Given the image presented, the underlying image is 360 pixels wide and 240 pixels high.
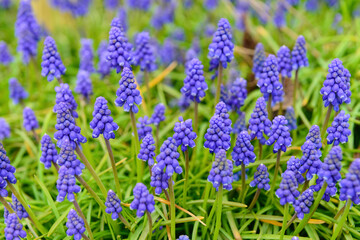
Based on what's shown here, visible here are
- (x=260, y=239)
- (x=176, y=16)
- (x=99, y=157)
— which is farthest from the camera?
(x=176, y=16)

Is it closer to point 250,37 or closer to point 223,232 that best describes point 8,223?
point 223,232

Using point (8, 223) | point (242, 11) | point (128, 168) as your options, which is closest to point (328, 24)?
point (242, 11)

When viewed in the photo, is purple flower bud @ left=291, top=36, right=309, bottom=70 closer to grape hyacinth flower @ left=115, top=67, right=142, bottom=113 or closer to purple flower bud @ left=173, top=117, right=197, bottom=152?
purple flower bud @ left=173, top=117, right=197, bottom=152

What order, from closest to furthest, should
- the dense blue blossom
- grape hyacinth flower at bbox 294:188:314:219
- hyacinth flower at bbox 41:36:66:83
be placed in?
grape hyacinth flower at bbox 294:188:314:219
the dense blue blossom
hyacinth flower at bbox 41:36:66:83

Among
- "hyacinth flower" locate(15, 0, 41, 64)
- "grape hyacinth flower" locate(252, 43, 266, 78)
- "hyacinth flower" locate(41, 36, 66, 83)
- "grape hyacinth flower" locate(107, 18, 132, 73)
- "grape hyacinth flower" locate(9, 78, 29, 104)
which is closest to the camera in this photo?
"grape hyacinth flower" locate(107, 18, 132, 73)

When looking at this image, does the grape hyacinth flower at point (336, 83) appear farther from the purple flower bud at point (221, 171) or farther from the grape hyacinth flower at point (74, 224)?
the grape hyacinth flower at point (74, 224)

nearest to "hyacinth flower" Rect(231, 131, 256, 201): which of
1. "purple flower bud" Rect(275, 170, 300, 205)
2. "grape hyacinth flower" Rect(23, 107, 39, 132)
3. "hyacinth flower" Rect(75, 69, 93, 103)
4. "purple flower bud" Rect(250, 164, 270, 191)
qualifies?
"purple flower bud" Rect(250, 164, 270, 191)

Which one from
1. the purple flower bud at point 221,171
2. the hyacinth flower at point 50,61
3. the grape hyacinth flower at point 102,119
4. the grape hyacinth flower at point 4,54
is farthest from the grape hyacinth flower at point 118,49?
the grape hyacinth flower at point 4,54

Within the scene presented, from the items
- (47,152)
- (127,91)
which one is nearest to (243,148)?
(127,91)
